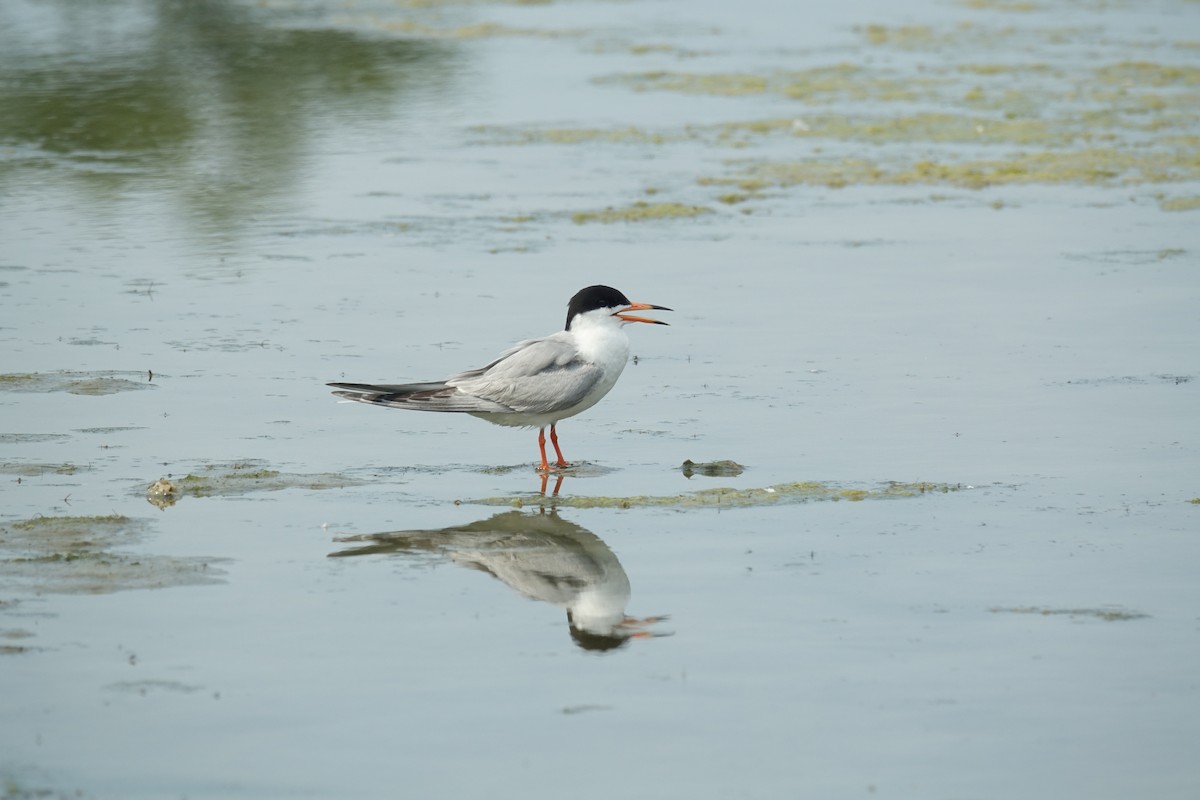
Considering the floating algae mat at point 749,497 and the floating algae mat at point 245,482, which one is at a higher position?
the floating algae mat at point 749,497

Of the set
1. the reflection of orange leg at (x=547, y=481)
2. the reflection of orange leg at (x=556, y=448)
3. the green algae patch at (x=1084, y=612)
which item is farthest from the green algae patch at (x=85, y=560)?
the green algae patch at (x=1084, y=612)

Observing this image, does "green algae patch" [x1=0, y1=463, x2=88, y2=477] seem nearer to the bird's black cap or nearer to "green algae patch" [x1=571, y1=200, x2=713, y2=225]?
the bird's black cap

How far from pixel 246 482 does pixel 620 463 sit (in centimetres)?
178

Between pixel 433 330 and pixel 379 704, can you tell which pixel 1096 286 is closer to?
pixel 433 330

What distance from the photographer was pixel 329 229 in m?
13.9

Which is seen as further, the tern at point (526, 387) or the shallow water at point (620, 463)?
the tern at point (526, 387)

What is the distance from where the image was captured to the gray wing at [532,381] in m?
8.27

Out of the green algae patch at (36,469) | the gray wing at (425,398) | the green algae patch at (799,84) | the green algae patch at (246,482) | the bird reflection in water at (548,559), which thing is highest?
the green algae patch at (799,84)

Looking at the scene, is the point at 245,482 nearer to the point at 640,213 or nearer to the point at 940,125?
the point at 640,213

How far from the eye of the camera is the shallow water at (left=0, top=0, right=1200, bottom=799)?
5309 mm

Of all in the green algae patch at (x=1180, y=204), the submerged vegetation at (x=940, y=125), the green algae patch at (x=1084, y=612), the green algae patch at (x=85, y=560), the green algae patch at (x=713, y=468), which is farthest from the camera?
the submerged vegetation at (x=940, y=125)

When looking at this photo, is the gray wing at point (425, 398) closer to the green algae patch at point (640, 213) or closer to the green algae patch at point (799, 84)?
the green algae patch at point (640, 213)

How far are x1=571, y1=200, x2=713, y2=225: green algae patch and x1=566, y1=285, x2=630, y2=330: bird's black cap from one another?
219 inches

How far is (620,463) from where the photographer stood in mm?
8375
